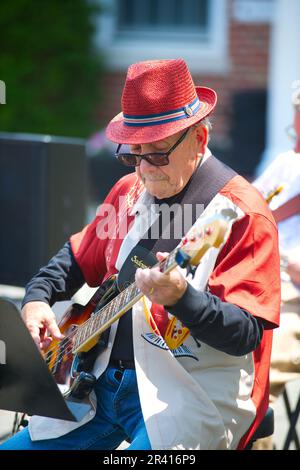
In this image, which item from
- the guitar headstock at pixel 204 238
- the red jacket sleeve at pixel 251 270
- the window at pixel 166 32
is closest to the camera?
the guitar headstock at pixel 204 238

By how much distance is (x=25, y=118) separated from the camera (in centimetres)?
1038

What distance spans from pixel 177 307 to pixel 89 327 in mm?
531

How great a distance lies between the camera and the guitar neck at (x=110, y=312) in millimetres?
2373

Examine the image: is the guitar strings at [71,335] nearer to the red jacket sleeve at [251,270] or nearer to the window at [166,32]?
the red jacket sleeve at [251,270]

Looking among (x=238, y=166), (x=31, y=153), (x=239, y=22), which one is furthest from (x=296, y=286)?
(x=239, y=22)

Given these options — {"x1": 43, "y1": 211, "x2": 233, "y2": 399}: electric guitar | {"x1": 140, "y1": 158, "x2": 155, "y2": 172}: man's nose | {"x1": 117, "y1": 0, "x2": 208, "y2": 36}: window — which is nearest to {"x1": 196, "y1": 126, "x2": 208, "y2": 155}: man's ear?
{"x1": 140, "y1": 158, "x2": 155, "y2": 172}: man's nose

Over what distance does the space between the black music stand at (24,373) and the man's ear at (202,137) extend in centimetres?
76

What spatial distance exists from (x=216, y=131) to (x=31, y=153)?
17.3 ft

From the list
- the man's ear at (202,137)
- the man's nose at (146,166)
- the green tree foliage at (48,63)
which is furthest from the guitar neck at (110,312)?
the green tree foliage at (48,63)

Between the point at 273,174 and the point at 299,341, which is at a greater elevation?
the point at 273,174

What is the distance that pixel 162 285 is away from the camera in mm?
2312

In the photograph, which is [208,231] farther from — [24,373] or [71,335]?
[71,335]

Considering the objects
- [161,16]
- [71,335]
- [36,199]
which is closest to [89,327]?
[71,335]
